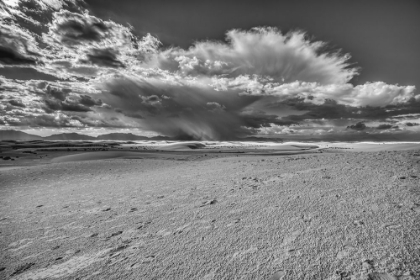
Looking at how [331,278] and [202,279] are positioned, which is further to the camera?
[202,279]

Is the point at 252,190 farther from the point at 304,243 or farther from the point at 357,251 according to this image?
the point at 357,251

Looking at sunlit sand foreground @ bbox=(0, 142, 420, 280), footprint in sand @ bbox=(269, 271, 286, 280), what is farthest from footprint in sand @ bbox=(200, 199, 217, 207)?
footprint in sand @ bbox=(269, 271, 286, 280)

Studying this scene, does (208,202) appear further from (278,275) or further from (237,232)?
(278,275)

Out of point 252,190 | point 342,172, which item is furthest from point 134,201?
point 342,172

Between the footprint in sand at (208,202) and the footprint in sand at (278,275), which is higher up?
the footprint in sand at (208,202)

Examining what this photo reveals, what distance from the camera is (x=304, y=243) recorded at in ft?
9.98

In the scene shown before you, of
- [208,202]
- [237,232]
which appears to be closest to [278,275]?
[237,232]

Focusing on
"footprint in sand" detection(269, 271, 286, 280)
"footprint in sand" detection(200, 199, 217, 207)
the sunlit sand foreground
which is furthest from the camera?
"footprint in sand" detection(200, 199, 217, 207)

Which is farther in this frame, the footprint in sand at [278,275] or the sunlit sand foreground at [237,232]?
the sunlit sand foreground at [237,232]

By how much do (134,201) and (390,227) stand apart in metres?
6.10

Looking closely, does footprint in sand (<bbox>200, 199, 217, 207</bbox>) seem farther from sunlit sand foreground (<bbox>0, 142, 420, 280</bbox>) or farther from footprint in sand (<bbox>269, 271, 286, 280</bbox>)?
footprint in sand (<bbox>269, 271, 286, 280</bbox>)

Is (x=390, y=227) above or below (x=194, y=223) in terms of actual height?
above

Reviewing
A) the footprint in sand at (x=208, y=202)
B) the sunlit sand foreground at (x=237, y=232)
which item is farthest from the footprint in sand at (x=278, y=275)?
the footprint in sand at (x=208, y=202)

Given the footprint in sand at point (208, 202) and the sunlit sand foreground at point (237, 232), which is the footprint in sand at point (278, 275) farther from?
the footprint in sand at point (208, 202)
